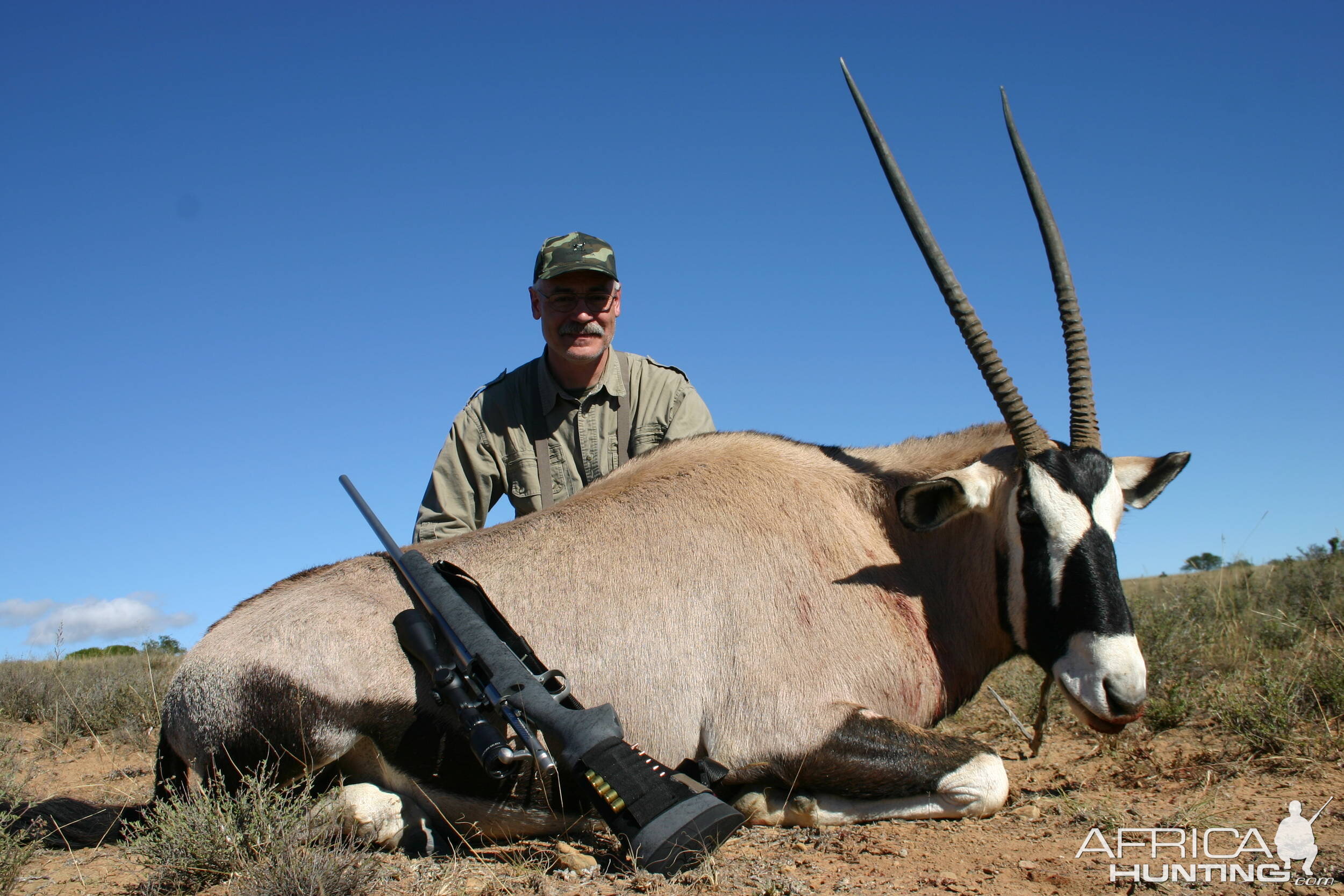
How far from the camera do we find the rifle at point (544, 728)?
9.58 feet

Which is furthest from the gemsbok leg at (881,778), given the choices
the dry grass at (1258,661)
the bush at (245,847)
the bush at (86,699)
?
the bush at (86,699)

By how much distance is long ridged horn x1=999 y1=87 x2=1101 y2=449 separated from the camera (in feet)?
13.3

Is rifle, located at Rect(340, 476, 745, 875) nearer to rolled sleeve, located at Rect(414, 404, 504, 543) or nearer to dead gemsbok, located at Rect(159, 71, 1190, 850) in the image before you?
dead gemsbok, located at Rect(159, 71, 1190, 850)

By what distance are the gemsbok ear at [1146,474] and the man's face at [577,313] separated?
127 inches

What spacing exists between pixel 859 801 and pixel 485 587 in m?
1.78

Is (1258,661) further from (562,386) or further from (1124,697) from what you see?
(562,386)

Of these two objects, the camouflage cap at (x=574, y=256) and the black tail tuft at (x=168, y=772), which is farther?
the camouflage cap at (x=574, y=256)

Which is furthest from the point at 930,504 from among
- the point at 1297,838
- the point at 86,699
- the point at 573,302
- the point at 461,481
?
the point at 86,699

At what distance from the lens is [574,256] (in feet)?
19.7

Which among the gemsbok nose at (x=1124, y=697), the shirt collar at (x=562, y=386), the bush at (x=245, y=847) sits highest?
A: the shirt collar at (x=562, y=386)

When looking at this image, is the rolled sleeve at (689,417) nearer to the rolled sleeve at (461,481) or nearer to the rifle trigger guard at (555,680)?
the rolled sleeve at (461,481)

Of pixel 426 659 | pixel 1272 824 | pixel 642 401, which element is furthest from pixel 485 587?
pixel 1272 824

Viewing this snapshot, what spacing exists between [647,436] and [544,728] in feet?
10.5

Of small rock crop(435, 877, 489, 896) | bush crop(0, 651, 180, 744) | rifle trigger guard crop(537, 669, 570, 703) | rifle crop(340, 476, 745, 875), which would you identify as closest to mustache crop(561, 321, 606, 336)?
rifle crop(340, 476, 745, 875)
